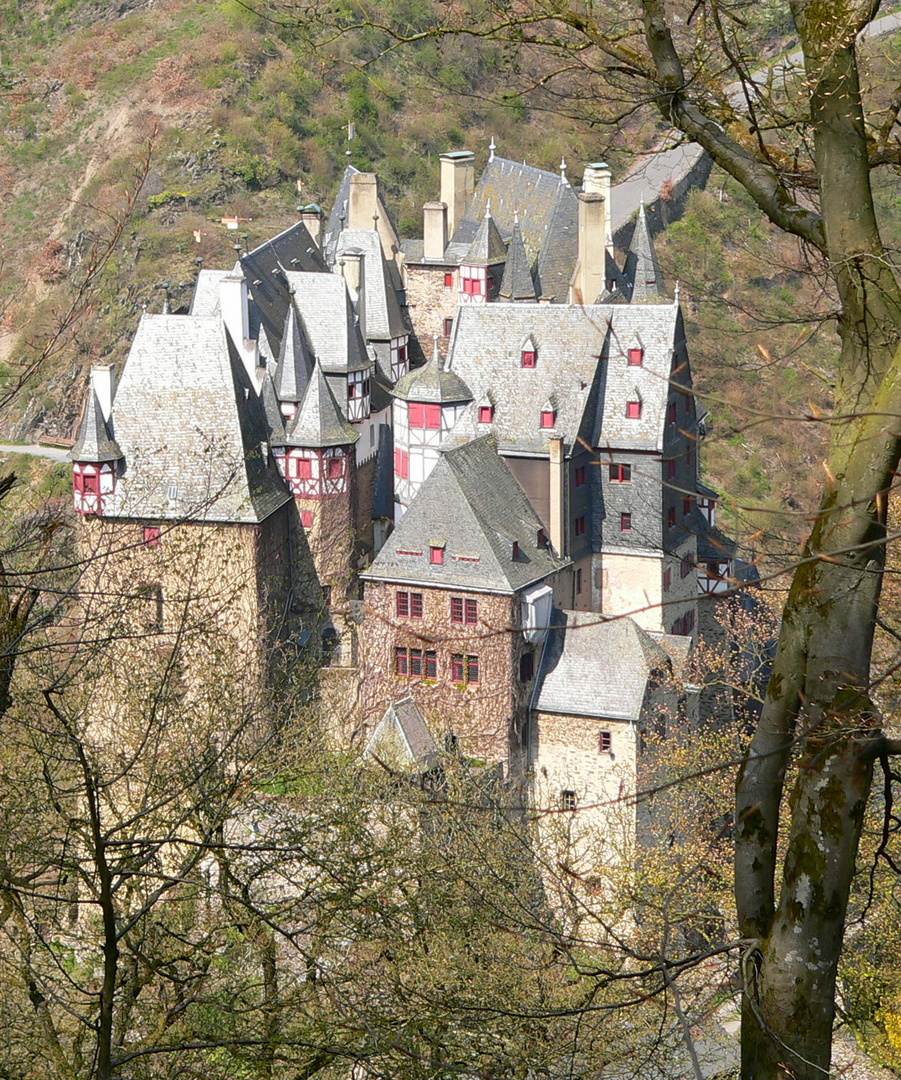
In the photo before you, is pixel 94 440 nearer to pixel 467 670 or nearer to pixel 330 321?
pixel 330 321

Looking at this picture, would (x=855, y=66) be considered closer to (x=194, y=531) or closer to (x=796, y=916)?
(x=796, y=916)

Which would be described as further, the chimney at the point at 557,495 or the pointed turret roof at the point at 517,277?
the pointed turret roof at the point at 517,277

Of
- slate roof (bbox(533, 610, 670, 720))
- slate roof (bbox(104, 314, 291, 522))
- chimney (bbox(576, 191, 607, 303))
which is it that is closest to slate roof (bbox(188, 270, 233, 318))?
slate roof (bbox(104, 314, 291, 522))

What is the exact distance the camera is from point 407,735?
35719 millimetres

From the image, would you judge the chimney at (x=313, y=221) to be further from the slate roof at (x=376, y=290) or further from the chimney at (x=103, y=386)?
the chimney at (x=103, y=386)

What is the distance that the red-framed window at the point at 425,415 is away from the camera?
44.5m

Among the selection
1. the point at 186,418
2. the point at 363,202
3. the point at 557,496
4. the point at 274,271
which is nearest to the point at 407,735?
the point at 557,496

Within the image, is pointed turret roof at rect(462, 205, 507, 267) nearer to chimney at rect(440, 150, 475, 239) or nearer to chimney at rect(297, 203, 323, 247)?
chimney at rect(440, 150, 475, 239)

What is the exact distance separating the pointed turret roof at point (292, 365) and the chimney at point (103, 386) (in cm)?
487

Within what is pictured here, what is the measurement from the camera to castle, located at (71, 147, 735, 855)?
126 ft

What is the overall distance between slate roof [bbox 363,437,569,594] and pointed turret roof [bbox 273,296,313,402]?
6400mm

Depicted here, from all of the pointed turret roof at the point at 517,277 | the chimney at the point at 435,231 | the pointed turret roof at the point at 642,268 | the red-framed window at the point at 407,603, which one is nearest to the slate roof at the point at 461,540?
the red-framed window at the point at 407,603

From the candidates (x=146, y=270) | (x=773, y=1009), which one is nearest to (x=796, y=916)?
(x=773, y=1009)

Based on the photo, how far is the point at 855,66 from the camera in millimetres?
7316
